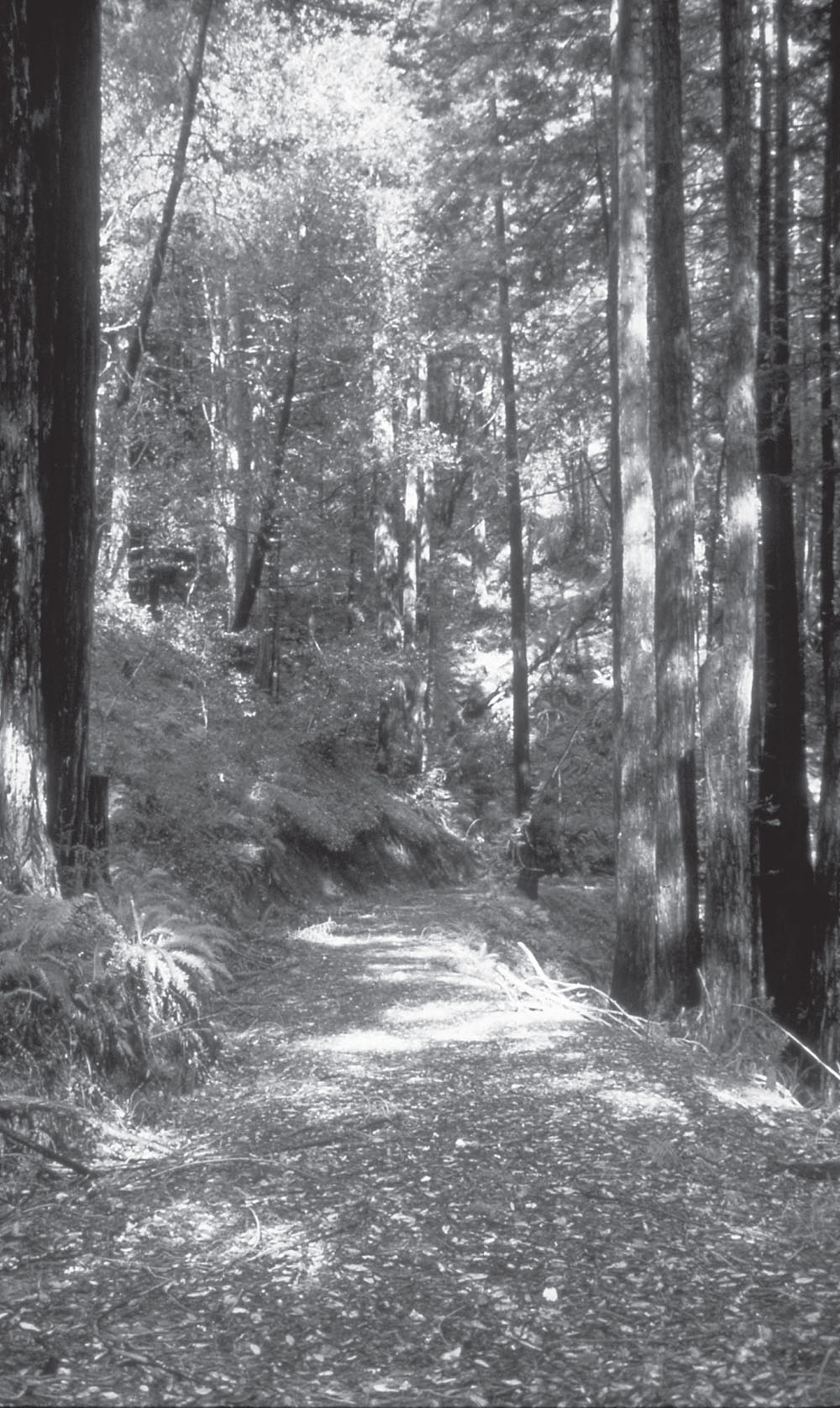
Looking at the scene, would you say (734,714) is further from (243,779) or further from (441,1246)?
(243,779)

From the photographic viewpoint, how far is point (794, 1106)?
6.91 m

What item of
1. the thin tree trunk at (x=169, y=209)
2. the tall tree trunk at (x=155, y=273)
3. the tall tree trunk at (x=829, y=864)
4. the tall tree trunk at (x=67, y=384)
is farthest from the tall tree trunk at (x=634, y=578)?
the thin tree trunk at (x=169, y=209)

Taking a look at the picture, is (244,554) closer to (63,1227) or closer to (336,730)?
(336,730)

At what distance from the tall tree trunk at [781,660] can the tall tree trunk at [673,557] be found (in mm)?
2725

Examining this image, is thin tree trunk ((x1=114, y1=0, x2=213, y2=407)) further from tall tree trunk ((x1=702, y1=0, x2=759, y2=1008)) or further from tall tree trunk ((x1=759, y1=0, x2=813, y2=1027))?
tall tree trunk ((x1=702, y1=0, x2=759, y2=1008))

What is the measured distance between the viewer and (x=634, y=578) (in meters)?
10.2

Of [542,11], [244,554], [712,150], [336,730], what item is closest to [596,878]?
[336,730]

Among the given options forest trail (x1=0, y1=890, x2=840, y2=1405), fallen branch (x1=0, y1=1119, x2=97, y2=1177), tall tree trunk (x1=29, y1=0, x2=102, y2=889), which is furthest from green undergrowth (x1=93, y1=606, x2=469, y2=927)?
fallen branch (x1=0, y1=1119, x2=97, y2=1177)

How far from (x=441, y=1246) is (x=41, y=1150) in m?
1.57

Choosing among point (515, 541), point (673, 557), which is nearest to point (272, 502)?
point (515, 541)

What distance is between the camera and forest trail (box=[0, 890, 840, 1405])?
324 centimetres

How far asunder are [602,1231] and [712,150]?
41.9 feet

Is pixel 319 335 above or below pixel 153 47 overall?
below

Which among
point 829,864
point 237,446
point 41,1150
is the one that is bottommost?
point 41,1150
